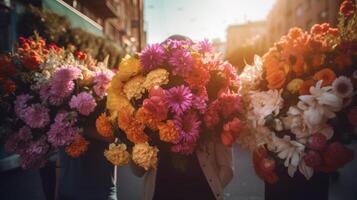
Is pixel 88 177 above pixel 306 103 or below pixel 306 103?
below

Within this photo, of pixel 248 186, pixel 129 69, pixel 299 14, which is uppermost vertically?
pixel 299 14

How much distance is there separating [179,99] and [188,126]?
7.5 inches

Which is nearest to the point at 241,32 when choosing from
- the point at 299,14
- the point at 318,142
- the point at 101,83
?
the point at 299,14

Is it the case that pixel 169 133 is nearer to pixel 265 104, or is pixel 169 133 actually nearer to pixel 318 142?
pixel 265 104

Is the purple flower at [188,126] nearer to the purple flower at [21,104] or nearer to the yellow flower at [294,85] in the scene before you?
the yellow flower at [294,85]

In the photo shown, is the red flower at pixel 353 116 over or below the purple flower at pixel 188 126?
over

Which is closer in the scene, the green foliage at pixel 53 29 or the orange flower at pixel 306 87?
the orange flower at pixel 306 87

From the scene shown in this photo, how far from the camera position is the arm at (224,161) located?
2.54 meters

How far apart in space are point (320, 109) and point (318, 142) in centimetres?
18

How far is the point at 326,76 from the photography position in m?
2.01

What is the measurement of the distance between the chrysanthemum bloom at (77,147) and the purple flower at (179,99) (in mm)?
894

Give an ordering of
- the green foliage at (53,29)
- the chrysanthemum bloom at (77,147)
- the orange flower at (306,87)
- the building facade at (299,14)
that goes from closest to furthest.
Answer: the orange flower at (306,87) → the chrysanthemum bloom at (77,147) → the green foliage at (53,29) → the building facade at (299,14)

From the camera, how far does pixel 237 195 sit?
5598mm

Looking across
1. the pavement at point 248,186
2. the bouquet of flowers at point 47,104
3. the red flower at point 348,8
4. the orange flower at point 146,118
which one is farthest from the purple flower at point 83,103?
the pavement at point 248,186
